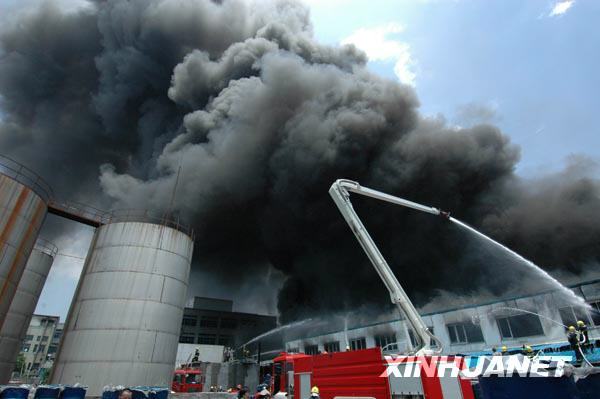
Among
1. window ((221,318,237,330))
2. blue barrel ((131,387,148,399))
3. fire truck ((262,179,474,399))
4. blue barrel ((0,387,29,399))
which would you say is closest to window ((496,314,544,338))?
fire truck ((262,179,474,399))

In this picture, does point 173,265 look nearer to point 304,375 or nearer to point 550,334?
point 304,375

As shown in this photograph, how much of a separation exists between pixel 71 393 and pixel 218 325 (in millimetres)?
60050

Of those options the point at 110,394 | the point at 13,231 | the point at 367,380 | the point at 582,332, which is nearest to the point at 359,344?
the point at 110,394

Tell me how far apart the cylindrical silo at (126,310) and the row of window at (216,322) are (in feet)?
164

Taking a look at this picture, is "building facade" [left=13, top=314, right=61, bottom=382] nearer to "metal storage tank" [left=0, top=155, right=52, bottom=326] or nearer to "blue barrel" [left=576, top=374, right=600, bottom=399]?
"metal storage tank" [left=0, top=155, right=52, bottom=326]

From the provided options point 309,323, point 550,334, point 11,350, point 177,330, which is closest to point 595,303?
point 550,334

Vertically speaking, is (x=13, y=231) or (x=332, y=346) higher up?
(x=13, y=231)

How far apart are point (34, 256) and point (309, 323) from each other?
30.1m

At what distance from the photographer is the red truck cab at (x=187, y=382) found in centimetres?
2159

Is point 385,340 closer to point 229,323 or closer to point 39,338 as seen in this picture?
point 229,323

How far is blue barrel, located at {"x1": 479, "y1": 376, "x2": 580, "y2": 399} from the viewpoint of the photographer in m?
4.75

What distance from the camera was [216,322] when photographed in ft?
222

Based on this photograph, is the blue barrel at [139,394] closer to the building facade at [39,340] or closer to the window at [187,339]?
the window at [187,339]

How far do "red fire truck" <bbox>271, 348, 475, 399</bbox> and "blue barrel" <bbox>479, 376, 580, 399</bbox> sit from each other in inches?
57.7
